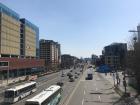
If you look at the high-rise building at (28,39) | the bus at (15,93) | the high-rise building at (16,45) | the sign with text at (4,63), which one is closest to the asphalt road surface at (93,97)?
the bus at (15,93)

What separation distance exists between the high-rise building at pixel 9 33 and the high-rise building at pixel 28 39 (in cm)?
976

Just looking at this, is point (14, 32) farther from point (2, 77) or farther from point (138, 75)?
point (138, 75)

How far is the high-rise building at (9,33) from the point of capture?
111875mm

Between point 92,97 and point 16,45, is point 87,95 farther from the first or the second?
point 16,45

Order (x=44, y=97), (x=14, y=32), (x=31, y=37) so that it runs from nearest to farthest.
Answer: (x=44, y=97) → (x=14, y=32) → (x=31, y=37)

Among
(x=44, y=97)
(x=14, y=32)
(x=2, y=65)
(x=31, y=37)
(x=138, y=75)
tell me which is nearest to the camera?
(x=44, y=97)

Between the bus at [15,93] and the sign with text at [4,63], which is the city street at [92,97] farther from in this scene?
the sign with text at [4,63]

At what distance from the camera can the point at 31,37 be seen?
157375 mm

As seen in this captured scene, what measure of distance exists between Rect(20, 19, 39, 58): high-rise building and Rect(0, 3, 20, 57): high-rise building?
9755 mm

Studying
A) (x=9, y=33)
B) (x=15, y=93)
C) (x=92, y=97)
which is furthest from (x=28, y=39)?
(x=15, y=93)

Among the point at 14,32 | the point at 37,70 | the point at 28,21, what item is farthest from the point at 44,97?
the point at 37,70

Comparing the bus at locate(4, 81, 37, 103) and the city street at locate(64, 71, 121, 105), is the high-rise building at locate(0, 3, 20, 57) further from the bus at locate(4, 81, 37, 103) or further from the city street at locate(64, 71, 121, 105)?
the bus at locate(4, 81, 37, 103)

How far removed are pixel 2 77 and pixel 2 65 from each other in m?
4.20

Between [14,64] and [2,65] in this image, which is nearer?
[2,65]
